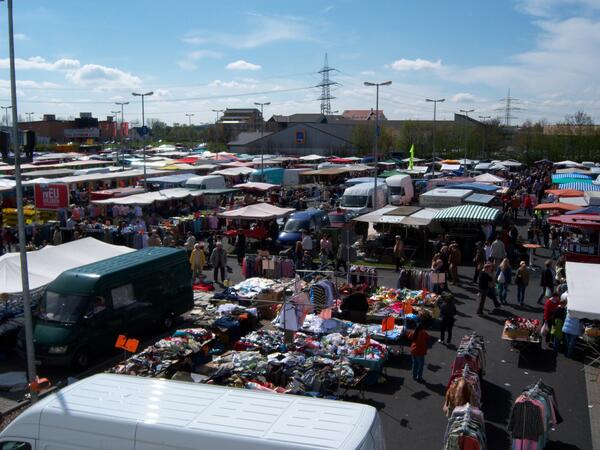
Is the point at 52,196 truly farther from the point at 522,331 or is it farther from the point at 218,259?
the point at 522,331

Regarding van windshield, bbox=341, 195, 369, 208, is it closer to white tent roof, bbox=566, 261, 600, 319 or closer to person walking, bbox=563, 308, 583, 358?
white tent roof, bbox=566, 261, 600, 319

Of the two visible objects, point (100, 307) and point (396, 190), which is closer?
point (100, 307)

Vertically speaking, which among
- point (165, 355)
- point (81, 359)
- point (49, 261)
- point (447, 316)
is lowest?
point (81, 359)

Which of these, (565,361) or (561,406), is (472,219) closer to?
(565,361)

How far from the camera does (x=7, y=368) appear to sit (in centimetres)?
1172

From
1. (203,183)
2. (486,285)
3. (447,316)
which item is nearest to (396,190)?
(203,183)

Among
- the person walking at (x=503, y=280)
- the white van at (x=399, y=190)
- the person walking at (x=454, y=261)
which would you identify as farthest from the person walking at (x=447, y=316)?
the white van at (x=399, y=190)

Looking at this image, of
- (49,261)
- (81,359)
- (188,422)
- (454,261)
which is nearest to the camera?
(188,422)

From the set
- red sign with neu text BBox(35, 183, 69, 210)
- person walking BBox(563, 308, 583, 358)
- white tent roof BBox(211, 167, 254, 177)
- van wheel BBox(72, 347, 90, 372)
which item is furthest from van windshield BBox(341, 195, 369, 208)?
van wheel BBox(72, 347, 90, 372)

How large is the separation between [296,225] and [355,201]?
6931mm

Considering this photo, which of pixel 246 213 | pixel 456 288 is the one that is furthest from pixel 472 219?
pixel 246 213

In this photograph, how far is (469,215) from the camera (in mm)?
20750

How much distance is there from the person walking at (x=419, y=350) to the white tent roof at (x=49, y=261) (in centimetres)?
792

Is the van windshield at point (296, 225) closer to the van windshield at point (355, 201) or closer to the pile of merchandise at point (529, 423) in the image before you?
the van windshield at point (355, 201)
